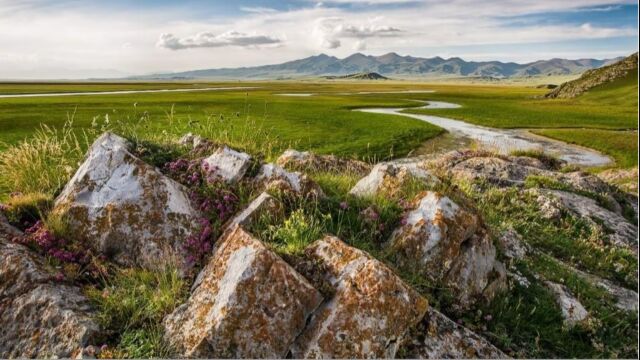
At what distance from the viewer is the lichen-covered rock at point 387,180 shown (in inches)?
383

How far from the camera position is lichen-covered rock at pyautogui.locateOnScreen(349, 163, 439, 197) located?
31.9ft

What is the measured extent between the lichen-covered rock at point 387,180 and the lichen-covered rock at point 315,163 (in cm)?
224

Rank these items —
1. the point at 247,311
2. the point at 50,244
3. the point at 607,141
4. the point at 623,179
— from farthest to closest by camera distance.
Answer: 1. the point at 607,141
2. the point at 623,179
3. the point at 50,244
4. the point at 247,311

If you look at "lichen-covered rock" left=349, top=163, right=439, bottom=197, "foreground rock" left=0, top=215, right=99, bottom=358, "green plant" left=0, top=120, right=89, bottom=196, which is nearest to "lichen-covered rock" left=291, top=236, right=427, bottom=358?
"foreground rock" left=0, top=215, right=99, bottom=358

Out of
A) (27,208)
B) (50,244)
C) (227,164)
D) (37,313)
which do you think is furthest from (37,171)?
(37,313)

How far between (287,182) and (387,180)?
94.2 inches

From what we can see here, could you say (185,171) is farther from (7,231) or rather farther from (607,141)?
(607,141)

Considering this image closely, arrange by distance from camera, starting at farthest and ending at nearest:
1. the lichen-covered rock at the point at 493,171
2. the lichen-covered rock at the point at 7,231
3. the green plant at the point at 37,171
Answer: the lichen-covered rock at the point at 493,171 < the green plant at the point at 37,171 < the lichen-covered rock at the point at 7,231

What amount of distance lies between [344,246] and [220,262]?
179 cm

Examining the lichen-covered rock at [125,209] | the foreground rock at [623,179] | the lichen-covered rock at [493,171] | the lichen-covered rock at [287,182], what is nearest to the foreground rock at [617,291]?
the lichen-covered rock at [287,182]

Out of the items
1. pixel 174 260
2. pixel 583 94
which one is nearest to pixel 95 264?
pixel 174 260

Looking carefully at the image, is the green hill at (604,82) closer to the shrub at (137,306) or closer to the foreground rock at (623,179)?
the foreground rock at (623,179)

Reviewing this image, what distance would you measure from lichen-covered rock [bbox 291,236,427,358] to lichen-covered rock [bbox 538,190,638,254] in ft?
33.2

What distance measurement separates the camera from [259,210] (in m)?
7.93
